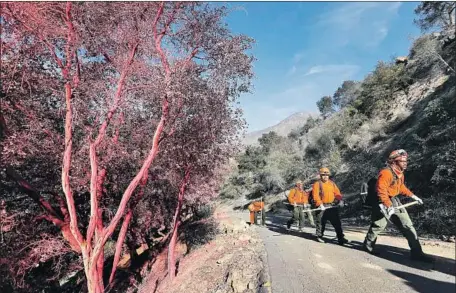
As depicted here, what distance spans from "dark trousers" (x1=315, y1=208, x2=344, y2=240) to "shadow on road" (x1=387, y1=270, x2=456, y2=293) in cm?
269

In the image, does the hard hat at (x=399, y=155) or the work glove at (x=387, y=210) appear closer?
the work glove at (x=387, y=210)

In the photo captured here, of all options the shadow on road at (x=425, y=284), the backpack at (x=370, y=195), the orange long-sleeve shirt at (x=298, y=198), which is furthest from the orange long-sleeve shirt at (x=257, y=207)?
the shadow on road at (x=425, y=284)

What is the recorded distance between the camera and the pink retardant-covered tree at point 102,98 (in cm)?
653

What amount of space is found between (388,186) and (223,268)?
171 inches

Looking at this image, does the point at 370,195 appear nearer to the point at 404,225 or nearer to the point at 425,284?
the point at 404,225

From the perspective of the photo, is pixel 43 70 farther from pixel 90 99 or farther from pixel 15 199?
pixel 15 199

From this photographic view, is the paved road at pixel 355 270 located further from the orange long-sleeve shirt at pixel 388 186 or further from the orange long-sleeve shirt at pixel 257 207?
the orange long-sleeve shirt at pixel 257 207

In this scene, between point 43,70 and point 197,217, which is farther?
point 197,217

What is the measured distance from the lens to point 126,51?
26.0 ft

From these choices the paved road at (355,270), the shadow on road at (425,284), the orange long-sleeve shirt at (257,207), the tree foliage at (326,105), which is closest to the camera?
the shadow on road at (425,284)

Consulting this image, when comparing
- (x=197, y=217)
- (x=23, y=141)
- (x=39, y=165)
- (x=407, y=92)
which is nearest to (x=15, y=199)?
(x=39, y=165)

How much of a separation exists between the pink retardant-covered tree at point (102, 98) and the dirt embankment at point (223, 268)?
2.05 metres

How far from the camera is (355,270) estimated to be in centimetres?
573

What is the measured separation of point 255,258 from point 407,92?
27.5 meters
